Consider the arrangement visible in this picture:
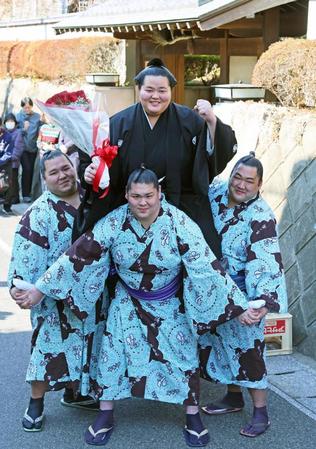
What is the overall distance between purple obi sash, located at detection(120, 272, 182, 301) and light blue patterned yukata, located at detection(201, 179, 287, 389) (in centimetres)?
40

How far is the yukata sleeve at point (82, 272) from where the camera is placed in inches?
159

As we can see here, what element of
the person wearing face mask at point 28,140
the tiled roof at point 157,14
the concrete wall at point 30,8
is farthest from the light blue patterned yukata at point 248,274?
the concrete wall at point 30,8

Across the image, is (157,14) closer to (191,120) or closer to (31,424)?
(191,120)

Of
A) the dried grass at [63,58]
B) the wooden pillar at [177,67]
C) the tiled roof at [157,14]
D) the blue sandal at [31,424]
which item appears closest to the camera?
the blue sandal at [31,424]

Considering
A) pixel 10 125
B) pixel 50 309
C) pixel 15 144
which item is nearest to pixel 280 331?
pixel 50 309

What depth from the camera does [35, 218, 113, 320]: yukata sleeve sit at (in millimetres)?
4031

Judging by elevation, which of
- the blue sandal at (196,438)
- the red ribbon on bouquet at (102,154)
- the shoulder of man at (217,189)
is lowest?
the blue sandal at (196,438)

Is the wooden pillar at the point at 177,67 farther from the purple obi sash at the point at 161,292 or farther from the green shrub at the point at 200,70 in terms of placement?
the purple obi sash at the point at 161,292

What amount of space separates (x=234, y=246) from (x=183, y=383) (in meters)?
0.88

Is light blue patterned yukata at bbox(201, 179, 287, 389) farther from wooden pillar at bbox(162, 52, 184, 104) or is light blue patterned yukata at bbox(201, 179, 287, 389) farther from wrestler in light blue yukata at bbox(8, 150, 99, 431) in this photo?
wooden pillar at bbox(162, 52, 184, 104)

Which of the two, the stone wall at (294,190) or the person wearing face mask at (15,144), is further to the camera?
the person wearing face mask at (15,144)

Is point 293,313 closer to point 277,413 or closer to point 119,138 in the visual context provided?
point 277,413

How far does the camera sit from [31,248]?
423 cm

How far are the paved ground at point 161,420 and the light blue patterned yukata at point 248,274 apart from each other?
1.10 ft
